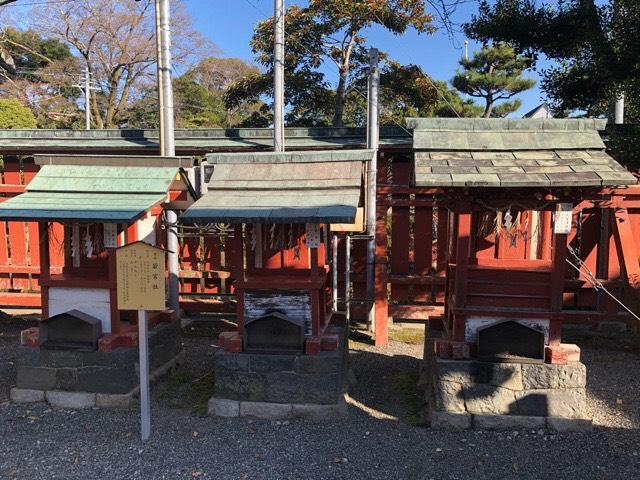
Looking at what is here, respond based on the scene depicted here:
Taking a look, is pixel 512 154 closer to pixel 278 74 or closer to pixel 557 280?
pixel 557 280

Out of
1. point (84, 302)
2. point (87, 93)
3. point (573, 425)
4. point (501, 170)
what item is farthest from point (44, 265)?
point (87, 93)

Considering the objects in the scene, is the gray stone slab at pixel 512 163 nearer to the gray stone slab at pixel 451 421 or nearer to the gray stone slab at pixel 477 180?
the gray stone slab at pixel 477 180

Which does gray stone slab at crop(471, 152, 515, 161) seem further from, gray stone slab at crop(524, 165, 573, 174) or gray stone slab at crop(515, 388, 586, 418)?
gray stone slab at crop(515, 388, 586, 418)

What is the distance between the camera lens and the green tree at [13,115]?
1830 cm

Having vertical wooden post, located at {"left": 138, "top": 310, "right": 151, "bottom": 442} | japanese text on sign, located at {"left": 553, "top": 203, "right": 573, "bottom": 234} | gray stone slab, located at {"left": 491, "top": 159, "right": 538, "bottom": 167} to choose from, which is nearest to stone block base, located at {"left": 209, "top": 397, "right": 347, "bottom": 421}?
vertical wooden post, located at {"left": 138, "top": 310, "right": 151, "bottom": 442}

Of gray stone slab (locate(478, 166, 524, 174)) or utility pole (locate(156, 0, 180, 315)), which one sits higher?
utility pole (locate(156, 0, 180, 315))

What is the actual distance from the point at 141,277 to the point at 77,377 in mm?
1826

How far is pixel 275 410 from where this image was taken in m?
5.05

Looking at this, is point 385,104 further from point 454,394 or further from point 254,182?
point 454,394

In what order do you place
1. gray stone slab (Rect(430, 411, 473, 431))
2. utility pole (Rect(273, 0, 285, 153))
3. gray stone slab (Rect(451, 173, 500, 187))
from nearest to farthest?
1. gray stone slab (Rect(451, 173, 500, 187))
2. gray stone slab (Rect(430, 411, 473, 431))
3. utility pole (Rect(273, 0, 285, 153))

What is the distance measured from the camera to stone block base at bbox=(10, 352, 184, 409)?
17.5ft

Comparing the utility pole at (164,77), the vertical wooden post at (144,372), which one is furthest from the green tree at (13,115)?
the vertical wooden post at (144,372)

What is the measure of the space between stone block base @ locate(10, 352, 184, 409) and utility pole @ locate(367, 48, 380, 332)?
3.84 m

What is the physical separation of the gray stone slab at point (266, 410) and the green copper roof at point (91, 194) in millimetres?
2256
